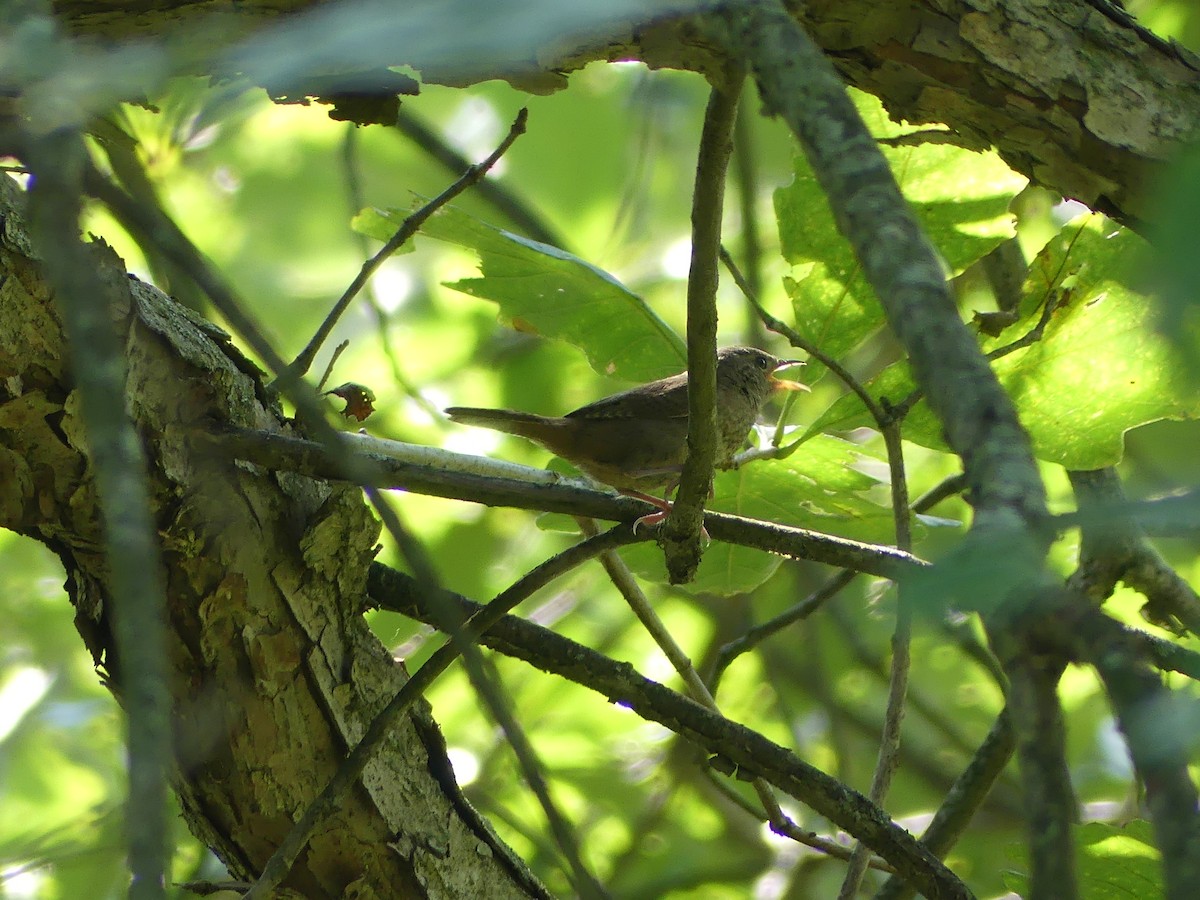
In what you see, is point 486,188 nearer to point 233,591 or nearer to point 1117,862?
point 233,591

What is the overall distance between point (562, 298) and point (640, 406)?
1361mm

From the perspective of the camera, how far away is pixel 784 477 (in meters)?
2.89

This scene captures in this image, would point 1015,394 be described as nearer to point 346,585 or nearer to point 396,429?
point 346,585

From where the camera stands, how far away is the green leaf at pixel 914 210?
2633 mm

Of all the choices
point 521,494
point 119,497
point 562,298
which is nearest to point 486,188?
point 562,298

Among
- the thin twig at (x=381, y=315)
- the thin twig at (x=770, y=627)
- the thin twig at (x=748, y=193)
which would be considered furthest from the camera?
the thin twig at (x=748, y=193)

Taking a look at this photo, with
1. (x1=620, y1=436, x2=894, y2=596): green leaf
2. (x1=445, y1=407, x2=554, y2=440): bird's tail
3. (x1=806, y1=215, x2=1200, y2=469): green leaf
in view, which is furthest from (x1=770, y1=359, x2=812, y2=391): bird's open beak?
(x1=806, y1=215, x2=1200, y2=469): green leaf

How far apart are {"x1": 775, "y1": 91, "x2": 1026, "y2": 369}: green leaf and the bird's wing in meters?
1.33

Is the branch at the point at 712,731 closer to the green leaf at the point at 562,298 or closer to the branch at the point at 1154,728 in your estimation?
the green leaf at the point at 562,298

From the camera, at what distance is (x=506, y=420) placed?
3924 millimetres

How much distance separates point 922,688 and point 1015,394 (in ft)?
9.61

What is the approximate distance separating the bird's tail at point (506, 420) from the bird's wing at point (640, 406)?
0.13 m

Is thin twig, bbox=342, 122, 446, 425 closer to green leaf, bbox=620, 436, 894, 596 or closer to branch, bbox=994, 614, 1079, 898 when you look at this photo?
green leaf, bbox=620, 436, 894, 596

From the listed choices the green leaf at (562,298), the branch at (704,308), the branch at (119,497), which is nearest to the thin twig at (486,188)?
the green leaf at (562,298)
